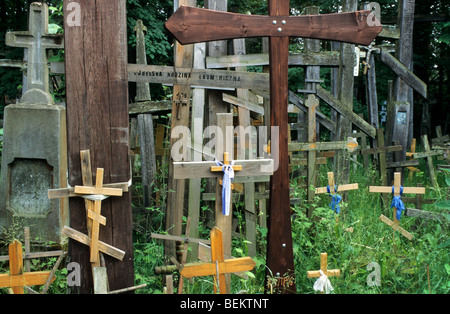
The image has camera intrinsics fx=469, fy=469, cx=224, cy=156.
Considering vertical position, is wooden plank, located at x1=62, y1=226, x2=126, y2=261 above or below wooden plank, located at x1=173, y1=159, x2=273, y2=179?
below

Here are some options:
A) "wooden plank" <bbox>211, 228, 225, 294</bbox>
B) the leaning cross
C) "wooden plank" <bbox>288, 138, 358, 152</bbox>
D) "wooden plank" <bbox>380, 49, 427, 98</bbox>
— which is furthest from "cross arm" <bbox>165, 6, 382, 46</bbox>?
"wooden plank" <bbox>380, 49, 427, 98</bbox>

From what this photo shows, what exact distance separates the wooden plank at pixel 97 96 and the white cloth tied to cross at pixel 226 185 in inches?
30.5

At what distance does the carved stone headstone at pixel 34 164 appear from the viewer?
5309mm

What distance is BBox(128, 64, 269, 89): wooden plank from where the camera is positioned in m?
4.64

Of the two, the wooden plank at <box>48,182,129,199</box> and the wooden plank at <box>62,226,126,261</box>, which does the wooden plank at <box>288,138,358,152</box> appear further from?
the wooden plank at <box>62,226,126,261</box>

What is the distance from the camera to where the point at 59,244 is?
5320mm

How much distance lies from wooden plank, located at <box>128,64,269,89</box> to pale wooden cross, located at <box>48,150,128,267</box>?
1.34 metres

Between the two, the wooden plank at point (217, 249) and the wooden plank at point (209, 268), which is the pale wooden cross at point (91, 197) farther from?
the wooden plank at point (217, 249)

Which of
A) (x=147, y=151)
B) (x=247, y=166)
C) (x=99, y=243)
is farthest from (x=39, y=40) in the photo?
(x=247, y=166)

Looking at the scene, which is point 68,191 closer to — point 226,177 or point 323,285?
point 226,177

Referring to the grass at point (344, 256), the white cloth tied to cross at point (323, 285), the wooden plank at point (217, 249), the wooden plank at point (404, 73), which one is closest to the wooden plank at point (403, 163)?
the wooden plank at point (404, 73)

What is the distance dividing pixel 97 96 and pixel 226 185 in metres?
1.21

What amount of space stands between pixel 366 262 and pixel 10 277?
3115mm

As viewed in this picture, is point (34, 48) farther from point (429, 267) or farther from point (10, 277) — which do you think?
point (429, 267)
